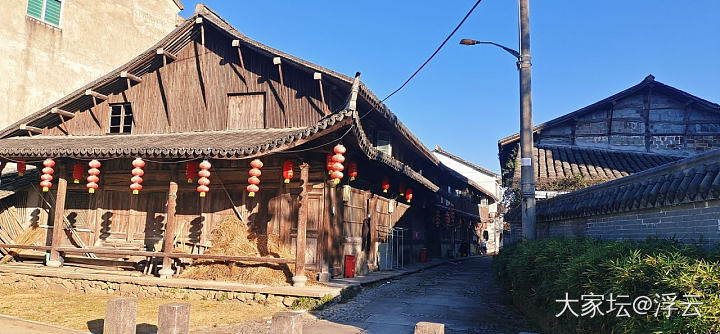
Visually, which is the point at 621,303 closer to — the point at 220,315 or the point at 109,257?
the point at 220,315

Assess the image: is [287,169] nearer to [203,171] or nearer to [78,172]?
[203,171]

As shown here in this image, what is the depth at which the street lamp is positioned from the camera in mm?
10758

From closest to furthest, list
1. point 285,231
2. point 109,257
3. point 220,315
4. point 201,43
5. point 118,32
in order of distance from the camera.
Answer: point 220,315, point 285,231, point 109,257, point 201,43, point 118,32

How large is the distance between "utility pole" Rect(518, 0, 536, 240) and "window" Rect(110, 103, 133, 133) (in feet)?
39.4

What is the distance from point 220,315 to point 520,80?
327 inches

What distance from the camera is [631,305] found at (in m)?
4.47

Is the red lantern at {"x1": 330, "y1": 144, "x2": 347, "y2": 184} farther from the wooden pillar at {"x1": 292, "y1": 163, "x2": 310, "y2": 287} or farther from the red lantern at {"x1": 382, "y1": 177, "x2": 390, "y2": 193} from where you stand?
the red lantern at {"x1": 382, "y1": 177, "x2": 390, "y2": 193}

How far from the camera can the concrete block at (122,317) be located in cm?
718

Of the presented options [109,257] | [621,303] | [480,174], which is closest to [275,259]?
[109,257]

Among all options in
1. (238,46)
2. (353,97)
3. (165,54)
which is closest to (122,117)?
(165,54)

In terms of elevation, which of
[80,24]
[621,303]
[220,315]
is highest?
[80,24]

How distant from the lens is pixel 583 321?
17.8 feet

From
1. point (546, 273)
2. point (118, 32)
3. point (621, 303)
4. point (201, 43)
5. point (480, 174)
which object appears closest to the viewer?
point (621, 303)

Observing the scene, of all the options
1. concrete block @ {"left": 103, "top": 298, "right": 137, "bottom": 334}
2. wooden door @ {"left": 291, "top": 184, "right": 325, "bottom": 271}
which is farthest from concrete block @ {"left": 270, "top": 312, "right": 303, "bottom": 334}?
wooden door @ {"left": 291, "top": 184, "right": 325, "bottom": 271}
